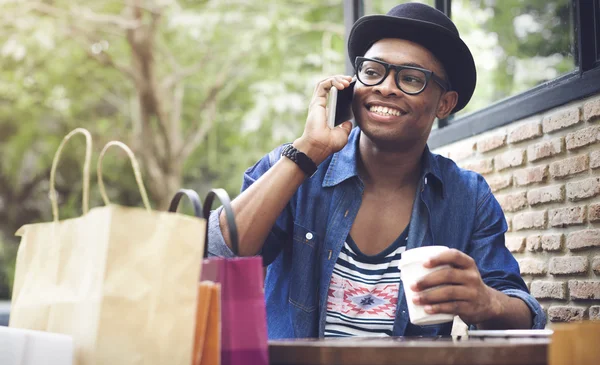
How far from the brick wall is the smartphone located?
103cm

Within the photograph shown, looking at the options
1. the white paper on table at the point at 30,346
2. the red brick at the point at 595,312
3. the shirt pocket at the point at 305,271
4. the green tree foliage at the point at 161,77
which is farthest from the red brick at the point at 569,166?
the green tree foliage at the point at 161,77

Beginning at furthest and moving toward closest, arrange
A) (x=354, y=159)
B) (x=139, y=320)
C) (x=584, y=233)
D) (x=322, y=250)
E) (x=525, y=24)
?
(x=525, y=24), (x=584, y=233), (x=354, y=159), (x=322, y=250), (x=139, y=320)

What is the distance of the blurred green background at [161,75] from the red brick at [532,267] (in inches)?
226

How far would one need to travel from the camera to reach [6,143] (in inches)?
503

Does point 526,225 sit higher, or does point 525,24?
point 525,24

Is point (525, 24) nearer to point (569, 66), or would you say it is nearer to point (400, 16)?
point (569, 66)

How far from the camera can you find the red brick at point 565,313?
10.3ft

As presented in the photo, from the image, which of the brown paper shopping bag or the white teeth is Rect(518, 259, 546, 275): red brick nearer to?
the white teeth

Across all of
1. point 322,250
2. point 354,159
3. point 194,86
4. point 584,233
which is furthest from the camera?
point 194,86

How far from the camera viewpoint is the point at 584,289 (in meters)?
3.12

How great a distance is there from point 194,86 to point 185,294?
11.0 metres

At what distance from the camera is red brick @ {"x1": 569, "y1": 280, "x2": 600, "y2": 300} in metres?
3.04

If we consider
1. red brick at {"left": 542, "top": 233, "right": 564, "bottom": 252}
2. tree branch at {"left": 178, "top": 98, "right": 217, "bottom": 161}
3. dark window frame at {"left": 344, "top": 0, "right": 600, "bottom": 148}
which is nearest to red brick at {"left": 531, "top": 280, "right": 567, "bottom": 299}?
red brick at {"left": 542, "top": 233, "right": 564, "bottom": 252}

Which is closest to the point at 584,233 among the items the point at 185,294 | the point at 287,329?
the point at 287,329
